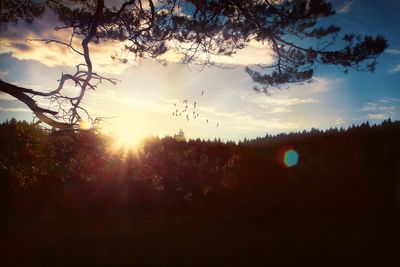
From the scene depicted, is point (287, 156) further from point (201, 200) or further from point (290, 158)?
point (201, 200)

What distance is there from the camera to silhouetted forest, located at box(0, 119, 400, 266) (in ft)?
20.5

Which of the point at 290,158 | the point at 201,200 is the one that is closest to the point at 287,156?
the point at 290,158

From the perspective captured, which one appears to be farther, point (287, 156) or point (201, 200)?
point (287, 156)

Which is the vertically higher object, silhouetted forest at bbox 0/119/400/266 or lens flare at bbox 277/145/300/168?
lens flare at bbox 277/145/300/168

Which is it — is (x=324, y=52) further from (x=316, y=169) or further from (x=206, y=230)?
(x=206, y=230)

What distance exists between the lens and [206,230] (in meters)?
7.65

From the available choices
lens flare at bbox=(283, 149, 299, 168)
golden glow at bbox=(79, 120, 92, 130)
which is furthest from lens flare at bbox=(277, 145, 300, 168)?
golden glow at bbox=(79, 120, 92, 130)

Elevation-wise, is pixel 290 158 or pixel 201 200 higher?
pixel 290 158

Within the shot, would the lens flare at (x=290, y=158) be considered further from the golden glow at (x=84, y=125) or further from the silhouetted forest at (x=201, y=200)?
the golden glow at (x=84, y=125)

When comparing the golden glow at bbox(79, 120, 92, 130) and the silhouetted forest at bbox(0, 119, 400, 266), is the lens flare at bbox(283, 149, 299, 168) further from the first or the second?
the golden glow at bbox(79, 120, 92, 130)

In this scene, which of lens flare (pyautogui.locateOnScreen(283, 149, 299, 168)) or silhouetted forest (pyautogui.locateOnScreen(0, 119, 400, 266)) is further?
lens flare (pyautogui.locateOnScreen(283, 149, 299, 168))

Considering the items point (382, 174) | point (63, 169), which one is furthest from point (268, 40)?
point (63, 169)

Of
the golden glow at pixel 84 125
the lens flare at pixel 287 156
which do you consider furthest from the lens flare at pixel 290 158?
the golden glow at pixel 84 125

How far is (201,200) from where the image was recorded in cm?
938
